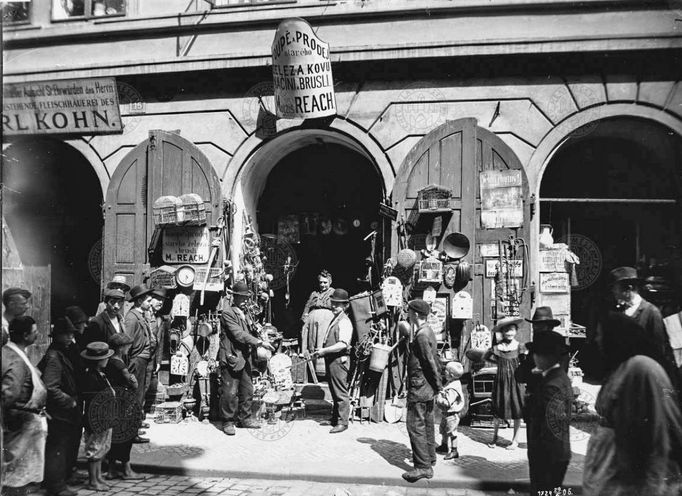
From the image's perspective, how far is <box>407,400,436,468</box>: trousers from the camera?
6148 mm

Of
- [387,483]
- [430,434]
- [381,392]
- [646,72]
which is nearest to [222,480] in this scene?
[387,483]

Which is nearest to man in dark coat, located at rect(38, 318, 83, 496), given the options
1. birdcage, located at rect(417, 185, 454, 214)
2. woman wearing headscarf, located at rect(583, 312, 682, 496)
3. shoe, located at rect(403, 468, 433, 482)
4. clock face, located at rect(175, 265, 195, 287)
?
shoe, located at rect(403, 468, 433, 482)

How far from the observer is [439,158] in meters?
9.16

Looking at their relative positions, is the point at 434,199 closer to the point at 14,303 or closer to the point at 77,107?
the point at 14,303

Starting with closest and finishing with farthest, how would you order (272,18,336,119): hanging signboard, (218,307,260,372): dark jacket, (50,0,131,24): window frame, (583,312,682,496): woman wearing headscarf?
(583,312,682,496): woman wearing headscarf < (218,307,260,372): dark jacket < (272,18,336,119): hanging signboard < (50,0,131,24): window frame

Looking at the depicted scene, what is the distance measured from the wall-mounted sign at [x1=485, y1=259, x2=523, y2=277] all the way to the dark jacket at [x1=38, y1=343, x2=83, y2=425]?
6.09 m

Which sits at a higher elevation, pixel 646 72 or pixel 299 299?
pixel 646 72

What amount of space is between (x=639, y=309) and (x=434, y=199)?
374cm

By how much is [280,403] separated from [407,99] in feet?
17.7

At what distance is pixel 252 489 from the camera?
6008 millimetres

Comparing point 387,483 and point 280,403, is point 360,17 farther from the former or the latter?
point 387,483

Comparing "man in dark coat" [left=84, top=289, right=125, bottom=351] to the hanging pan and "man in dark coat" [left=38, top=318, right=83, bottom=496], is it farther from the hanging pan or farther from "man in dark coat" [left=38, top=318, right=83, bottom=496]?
the hanging pan

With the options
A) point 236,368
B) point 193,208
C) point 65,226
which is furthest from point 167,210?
point 65,226

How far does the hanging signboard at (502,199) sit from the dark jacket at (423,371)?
10.6 ft
